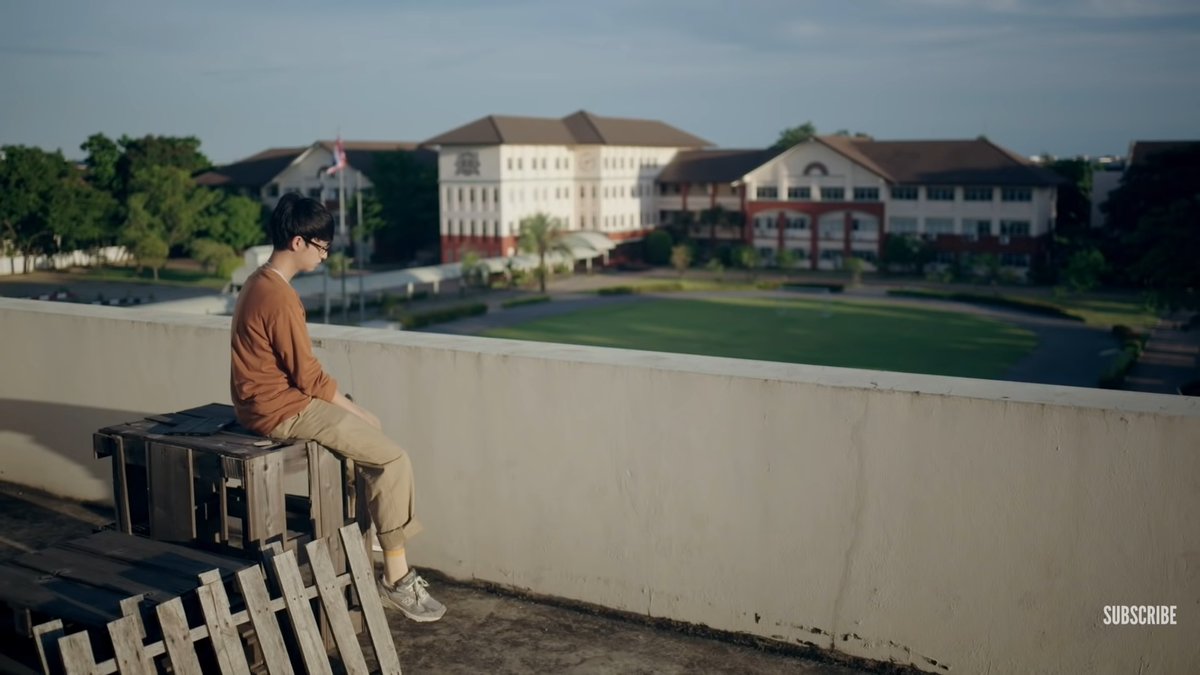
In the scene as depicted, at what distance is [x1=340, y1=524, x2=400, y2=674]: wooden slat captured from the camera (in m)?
4.01

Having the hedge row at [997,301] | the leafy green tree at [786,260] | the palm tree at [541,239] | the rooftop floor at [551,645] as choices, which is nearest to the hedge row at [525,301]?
the palm tree at [541,239]

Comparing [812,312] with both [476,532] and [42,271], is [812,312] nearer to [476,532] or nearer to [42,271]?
[42,271]

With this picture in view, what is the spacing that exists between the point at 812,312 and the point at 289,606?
164ft

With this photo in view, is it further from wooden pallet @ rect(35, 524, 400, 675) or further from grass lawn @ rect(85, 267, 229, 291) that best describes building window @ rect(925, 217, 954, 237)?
wooden pallet @ rect(35, 524, 400, 675)

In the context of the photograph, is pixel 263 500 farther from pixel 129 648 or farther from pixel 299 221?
pixel 299 221

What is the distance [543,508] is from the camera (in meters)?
5.52

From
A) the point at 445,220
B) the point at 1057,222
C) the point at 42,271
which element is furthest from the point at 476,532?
the point at 1057,222

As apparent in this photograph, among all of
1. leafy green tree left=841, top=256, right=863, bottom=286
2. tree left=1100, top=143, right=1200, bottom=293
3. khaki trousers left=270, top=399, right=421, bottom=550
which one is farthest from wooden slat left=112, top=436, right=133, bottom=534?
leafy green tree left=841, top=256, right=863, bottom=286

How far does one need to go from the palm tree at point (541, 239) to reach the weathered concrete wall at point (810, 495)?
54149 millimetres

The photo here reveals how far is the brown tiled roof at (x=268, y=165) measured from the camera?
255 feet

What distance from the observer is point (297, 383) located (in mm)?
4508

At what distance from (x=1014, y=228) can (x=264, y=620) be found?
66469 mm

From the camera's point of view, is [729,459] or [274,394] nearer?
[274,394]

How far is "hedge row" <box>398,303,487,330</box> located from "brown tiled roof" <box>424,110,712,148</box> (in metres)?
22.0
